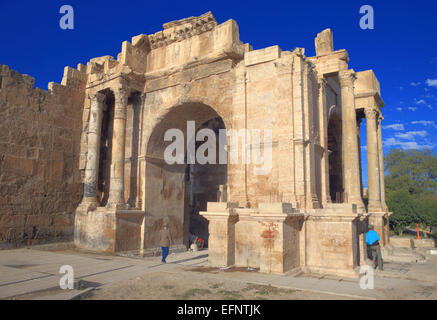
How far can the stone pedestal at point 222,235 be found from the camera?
9203mm

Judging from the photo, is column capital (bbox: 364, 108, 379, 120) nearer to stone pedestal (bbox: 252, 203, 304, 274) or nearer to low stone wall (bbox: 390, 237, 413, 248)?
low stone wall (bbox: 390, 237, 413, 248)

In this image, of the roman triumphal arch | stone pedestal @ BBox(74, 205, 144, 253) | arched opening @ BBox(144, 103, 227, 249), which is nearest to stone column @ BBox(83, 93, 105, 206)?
the roman triumphal arch

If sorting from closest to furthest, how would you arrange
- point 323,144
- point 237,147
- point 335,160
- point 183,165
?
point 237,147
point 323,144
point 183,165
point 335,160

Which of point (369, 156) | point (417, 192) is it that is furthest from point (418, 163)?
point (369, 156)

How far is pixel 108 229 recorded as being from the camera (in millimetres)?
12289

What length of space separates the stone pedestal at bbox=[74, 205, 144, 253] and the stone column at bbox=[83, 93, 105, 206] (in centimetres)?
53

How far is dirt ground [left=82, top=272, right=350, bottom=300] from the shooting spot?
19.0 feet

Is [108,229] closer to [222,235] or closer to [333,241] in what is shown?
[222,235]

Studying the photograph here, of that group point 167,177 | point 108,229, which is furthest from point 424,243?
point 108,229

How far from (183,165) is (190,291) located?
9.43m

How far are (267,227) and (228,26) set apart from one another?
7.12 metres

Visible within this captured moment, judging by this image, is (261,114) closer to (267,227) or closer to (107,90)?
(267,227)

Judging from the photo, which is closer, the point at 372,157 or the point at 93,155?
the point at 93,155

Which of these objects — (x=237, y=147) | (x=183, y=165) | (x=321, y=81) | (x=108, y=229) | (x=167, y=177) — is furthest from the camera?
(x=183, y=165)
